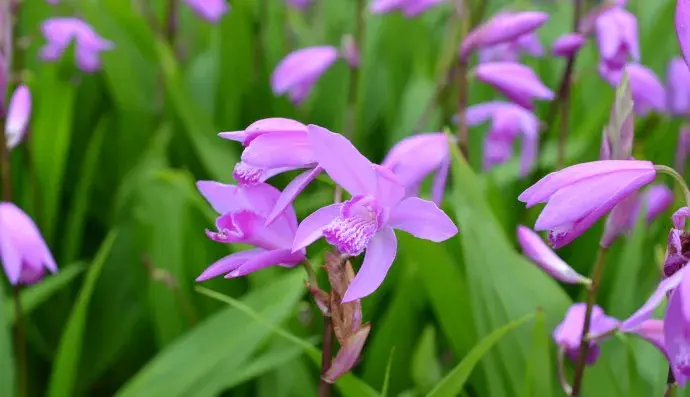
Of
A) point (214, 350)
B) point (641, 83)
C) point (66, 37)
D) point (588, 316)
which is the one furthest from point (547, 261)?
point (66, 37)

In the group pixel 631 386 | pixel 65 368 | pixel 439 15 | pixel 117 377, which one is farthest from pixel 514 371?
pixel 439 15

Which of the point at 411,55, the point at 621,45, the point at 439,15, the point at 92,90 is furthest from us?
the point at 439,15

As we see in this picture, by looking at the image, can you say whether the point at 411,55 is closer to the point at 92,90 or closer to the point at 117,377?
the point at 92,90

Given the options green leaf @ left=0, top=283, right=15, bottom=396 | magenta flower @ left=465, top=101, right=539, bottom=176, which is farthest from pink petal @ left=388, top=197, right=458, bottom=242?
magenta flower @ left=465, top=101, right=539, bottom=176

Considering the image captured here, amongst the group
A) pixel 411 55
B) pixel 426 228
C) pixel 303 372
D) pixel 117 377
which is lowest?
pixel 117 377

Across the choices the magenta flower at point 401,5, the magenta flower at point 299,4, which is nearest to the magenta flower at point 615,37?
the magenta flower at point 401,5

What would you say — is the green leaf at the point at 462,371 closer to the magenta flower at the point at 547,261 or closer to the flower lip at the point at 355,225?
the magenta flower at the point at 547,261
